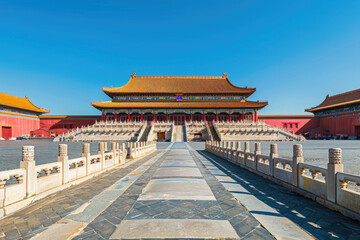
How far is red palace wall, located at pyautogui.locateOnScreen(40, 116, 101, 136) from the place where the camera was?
40.1 metres

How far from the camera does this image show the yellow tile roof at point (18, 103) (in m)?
35.2

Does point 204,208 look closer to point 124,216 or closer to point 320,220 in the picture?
point 124,216

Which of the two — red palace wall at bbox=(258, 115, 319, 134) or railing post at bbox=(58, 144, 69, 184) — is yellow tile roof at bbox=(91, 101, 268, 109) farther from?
railing post at bbox=(58, 144, 69, 184)

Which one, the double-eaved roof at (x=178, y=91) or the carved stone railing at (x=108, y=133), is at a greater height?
the double-eaved roof at (x=178, y=91)

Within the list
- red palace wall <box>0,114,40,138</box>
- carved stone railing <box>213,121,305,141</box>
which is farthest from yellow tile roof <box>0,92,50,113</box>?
carved stone railing <box>213,121,305,141</box>

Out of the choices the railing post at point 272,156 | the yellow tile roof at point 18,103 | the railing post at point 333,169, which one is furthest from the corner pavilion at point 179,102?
the railing post at point 333,169

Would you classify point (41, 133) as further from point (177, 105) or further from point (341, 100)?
point (341, 100)

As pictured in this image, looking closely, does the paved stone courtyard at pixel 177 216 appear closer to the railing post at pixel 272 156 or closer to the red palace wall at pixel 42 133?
the railing post at pixel 272 156

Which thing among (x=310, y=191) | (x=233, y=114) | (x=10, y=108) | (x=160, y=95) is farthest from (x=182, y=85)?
(x=310, y=191)

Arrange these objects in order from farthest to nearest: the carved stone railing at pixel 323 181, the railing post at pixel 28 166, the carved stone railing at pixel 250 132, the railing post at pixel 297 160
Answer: the carved stone railing at pixel 250 132 < the railing post at pixel 297 160 < the railing post at pixel 28 166 < the carved stone railing at pixel 323 181

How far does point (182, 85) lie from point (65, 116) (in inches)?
1051

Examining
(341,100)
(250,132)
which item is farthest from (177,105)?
(341,100)

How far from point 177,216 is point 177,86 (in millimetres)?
41798

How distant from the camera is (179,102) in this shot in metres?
39.9
